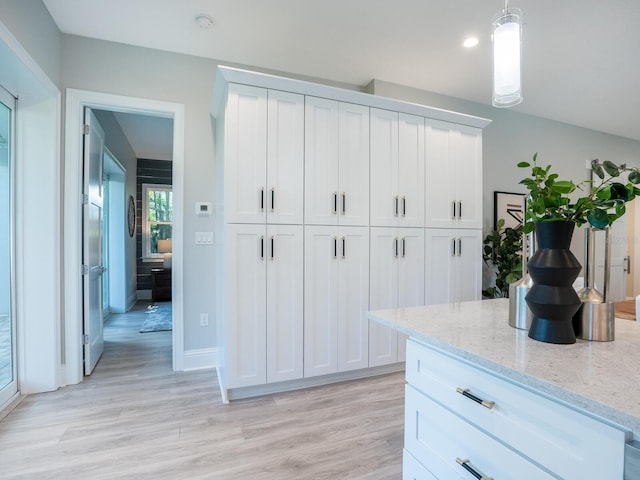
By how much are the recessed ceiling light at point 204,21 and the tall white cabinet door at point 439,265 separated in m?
2.46

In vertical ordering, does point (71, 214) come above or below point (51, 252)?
above

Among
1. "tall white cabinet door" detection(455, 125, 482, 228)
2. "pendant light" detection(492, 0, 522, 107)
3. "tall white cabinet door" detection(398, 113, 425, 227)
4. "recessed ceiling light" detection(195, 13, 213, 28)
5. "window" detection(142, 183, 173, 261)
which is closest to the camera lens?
"pendant light" detection(492, 0, 522, 107)

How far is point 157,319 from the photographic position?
15.6 feet

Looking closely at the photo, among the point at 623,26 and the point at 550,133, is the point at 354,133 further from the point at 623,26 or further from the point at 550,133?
the point at 550,133

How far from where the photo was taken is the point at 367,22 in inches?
97.0

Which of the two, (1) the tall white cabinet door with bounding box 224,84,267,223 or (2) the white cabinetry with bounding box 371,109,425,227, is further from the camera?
(2) the white cabinetry with bounding box 371,109,425,227

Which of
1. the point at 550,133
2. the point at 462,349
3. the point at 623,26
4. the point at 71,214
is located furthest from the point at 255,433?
the point at 550,133

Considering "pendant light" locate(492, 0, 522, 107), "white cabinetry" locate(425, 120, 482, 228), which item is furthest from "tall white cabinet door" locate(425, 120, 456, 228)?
"pendant light" locate(492, 0, 522, 107)

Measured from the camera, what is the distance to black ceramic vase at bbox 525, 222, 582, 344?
95cm

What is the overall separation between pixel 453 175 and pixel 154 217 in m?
5.81

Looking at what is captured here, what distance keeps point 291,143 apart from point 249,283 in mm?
A: 1117

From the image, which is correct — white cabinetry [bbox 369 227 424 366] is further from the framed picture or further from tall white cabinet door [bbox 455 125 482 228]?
the framed picture

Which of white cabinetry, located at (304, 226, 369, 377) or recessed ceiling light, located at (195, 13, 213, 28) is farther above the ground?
recessed ceiling light, located at (195, 13, 213, 28)

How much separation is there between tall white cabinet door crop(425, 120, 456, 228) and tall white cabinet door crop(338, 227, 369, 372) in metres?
0.75
